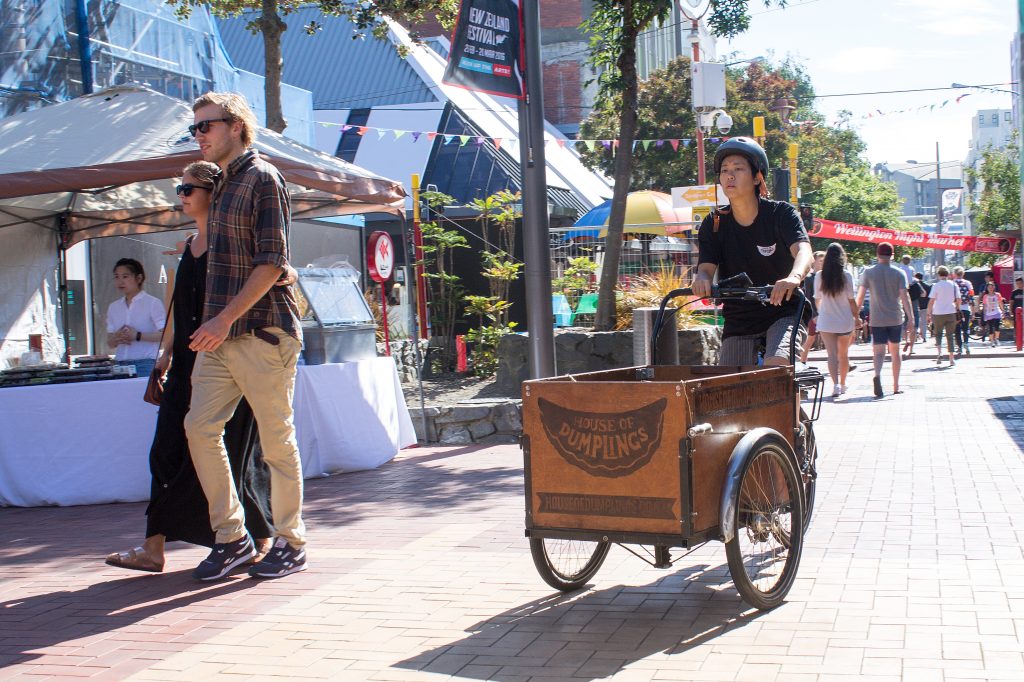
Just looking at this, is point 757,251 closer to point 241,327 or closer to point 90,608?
point 241,327

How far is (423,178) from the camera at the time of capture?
29141 millimetres

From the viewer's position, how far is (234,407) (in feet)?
18.0

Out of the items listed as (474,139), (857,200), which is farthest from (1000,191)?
(474,139)

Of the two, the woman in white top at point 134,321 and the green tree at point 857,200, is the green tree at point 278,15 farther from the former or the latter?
the green tree at point 857,200

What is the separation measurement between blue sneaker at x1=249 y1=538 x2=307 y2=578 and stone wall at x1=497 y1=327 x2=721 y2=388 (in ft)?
23.6

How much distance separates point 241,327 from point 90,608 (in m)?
1.42

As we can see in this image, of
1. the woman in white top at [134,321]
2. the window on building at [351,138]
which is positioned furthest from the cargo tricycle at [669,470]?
the window on building at [351,138]

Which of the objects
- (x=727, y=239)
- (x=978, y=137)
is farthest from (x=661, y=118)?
(x=978, y=137)

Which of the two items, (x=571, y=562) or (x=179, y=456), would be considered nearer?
(x=571, y=562)

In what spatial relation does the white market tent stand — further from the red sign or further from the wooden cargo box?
the wooden cargo box

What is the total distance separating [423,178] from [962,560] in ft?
81.1

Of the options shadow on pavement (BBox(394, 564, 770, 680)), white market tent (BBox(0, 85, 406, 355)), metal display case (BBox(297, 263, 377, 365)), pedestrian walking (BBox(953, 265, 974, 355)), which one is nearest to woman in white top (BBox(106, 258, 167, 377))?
white market tent (BBox(0, 85, 406, 355))

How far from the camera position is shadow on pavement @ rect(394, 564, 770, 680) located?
13.4 feet

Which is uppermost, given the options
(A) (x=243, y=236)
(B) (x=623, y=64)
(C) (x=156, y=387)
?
(B) (x=623, y=64)
